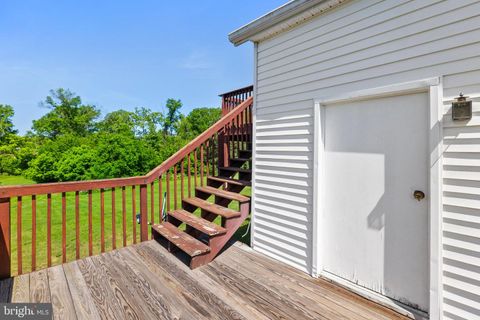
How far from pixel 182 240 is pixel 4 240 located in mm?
1794

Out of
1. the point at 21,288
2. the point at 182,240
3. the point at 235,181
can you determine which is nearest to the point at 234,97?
the point at 235,181

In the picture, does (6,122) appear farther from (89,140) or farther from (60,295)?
(60,295)

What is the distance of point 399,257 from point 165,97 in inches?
975

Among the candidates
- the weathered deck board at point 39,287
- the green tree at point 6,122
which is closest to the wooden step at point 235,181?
the weathered deck board at point 39,287

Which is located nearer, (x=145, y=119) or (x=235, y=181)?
(x=235, y=181)

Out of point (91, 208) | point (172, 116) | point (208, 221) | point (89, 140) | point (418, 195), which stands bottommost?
point (208, 221)

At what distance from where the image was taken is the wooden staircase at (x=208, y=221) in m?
2.84

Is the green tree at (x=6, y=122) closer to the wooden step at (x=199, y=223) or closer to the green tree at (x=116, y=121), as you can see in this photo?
the green tree at (x=116, y=121)

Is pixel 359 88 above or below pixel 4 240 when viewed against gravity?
above

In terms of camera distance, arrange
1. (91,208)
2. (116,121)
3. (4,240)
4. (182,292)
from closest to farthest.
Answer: (182,292), (4,240), (91,208), (116,121)

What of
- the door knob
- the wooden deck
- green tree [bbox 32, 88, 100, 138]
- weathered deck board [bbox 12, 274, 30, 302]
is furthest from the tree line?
the door knob

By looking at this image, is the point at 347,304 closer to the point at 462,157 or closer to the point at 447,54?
the point at 462,157

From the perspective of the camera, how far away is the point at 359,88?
2.19 m

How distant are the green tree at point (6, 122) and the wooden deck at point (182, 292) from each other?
23436mm
